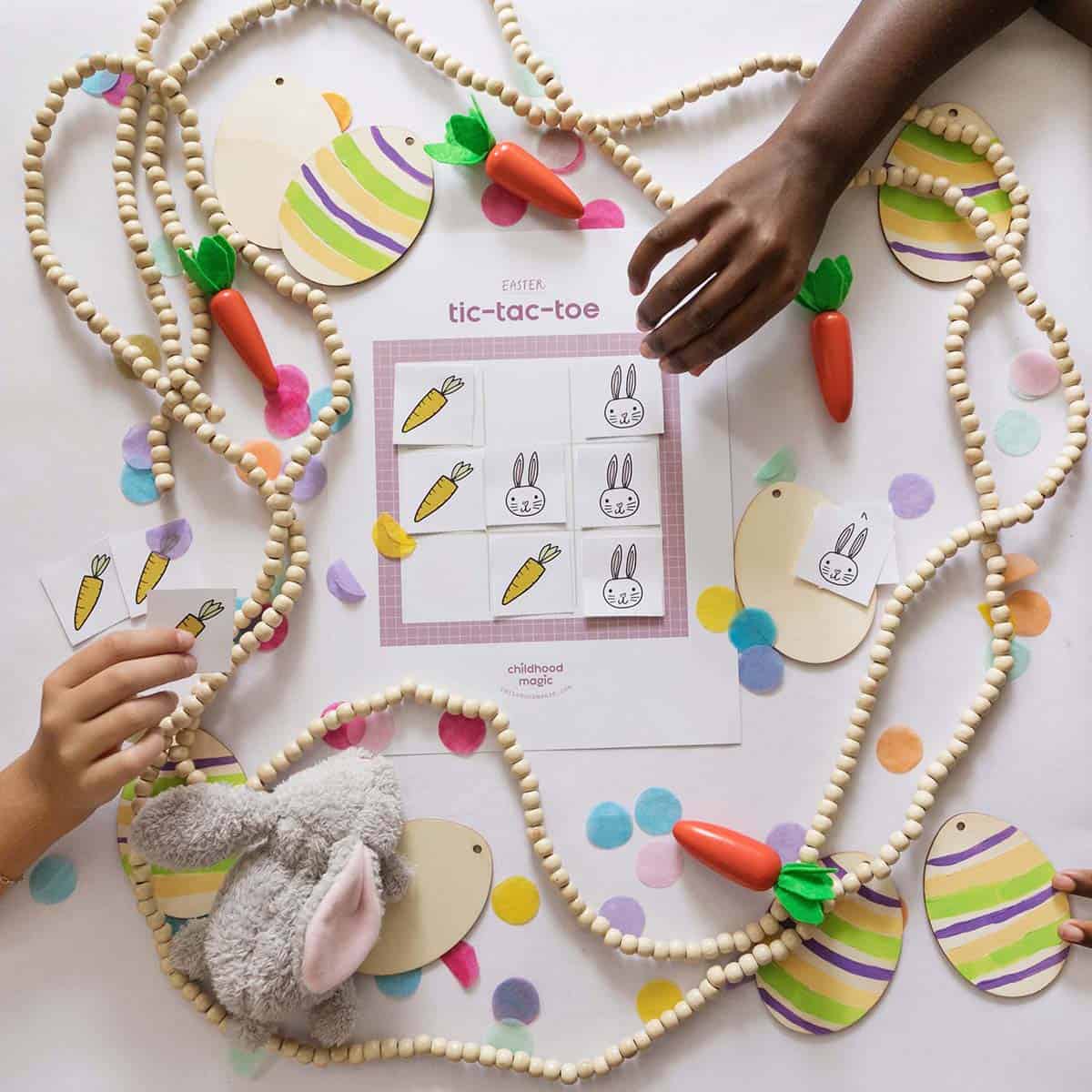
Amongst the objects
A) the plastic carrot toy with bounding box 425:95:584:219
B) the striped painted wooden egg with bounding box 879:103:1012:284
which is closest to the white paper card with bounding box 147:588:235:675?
the plastic carrot toy with bounding box 425:95:584:219

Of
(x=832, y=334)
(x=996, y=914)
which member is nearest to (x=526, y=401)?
(x=832, y=334)

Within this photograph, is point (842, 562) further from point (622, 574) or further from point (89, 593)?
point (89, 593)

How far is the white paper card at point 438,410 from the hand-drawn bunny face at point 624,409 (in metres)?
0.12

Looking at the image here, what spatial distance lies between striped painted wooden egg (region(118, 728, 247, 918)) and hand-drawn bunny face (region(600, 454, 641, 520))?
40 cm

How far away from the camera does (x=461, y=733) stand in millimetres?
862

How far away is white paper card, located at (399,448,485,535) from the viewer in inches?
34.3

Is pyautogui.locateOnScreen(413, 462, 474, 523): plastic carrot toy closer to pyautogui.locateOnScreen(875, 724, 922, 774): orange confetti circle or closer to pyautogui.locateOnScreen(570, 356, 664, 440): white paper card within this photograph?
pyautogui.locateOnScreen(570, 356, 664, 440): white paper card

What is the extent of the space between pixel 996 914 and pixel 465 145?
0.83 meters

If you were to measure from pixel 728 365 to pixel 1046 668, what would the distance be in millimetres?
398

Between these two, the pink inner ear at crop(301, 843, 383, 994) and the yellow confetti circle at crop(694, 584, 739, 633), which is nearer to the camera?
the pink inner ear at crop(301, 843, 383, 994)

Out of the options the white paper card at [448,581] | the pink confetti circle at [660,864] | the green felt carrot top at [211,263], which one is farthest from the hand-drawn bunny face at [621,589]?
the green felt carrot top at [211,263]

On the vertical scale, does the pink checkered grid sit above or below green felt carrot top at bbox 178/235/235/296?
below

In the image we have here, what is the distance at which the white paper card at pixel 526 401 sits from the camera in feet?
2.87

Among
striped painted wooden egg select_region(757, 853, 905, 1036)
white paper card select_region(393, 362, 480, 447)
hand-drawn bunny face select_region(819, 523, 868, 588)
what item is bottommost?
striped painted wooden egg select_region(757, 853, 905, 1036)
